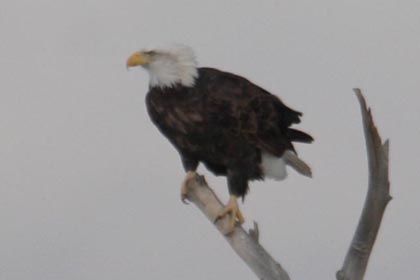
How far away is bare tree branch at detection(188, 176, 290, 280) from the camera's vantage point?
8.52m

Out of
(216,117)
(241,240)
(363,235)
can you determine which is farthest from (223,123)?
(363,235)

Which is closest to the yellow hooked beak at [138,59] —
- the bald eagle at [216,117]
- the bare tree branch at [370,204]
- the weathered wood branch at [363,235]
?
the bald eagle at [216,117]

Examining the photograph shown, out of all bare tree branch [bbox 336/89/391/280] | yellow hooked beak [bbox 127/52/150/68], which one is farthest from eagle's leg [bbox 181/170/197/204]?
bare tree branch [bbox 336/89/391/280]

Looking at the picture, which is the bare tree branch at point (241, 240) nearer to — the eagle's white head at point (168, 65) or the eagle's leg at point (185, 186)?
the eagle's leg at point (185, 186)

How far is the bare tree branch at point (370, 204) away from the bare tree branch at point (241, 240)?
1.79ft

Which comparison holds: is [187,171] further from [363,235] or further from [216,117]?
[363,235]

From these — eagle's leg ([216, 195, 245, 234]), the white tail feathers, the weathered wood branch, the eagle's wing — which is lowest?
the weathered wood branch

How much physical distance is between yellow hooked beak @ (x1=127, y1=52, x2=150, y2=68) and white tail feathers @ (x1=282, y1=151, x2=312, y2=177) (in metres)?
1.38

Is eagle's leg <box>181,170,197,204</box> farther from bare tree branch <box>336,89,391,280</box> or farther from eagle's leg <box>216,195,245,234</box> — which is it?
bare tree branch <box>336,89,391,280</box>

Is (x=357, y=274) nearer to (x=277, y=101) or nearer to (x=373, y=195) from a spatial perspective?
(x=373, y=195)

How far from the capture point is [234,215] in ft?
31.2

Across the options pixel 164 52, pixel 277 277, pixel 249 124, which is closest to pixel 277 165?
pixel 249 124

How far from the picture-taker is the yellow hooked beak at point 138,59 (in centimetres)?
1014

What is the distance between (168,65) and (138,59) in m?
0.26
